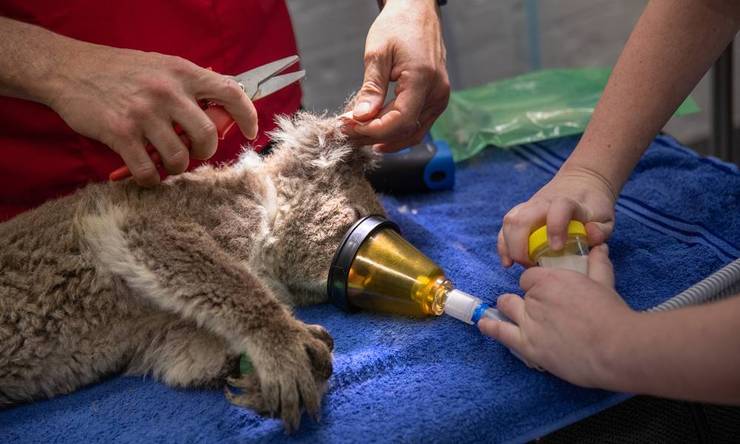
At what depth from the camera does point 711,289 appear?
119 centimetres

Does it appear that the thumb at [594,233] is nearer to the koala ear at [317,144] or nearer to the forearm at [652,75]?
the forearm at [652,75]

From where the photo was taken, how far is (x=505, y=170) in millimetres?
2033

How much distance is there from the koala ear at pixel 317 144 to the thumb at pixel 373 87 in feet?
0.20

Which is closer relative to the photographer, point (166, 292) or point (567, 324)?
point (567, 324)

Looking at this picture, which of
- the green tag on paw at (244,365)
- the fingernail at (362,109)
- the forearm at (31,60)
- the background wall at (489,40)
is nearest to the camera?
the green tag on paw at (244,365)

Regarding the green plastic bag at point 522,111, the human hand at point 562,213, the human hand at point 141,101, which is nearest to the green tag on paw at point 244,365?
the human hand at point 141,101

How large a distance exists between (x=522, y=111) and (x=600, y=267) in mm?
1338

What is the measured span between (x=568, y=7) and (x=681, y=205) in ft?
6.72

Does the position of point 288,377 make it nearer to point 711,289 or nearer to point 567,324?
point 567,324

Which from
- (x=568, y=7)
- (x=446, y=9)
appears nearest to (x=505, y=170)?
(x=446, y=9)

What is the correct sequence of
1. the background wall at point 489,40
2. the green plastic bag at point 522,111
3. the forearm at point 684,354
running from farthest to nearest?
the background wall at point 489,40 → the green plastic bag at point 522,111 → the forearm at point 684,354

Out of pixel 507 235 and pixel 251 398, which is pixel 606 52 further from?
pixel 251 398

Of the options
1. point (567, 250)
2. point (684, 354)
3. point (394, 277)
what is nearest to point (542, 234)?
point (567, 250)

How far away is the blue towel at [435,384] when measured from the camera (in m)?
1.04
